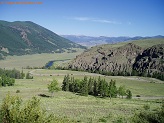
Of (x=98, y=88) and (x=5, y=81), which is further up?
(x=98, y=88)

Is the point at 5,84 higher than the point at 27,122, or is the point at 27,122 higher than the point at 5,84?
the point at 27,122

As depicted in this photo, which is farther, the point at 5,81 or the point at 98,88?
the point at 5,81

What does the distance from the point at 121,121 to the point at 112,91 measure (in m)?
59.4

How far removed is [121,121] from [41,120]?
30500 mm

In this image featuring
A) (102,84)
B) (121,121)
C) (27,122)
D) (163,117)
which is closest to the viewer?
(27,122)

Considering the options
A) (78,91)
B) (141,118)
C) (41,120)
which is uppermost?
(41,120)

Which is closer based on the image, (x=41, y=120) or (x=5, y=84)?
(x=41, y=120)

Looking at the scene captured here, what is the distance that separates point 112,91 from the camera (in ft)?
352

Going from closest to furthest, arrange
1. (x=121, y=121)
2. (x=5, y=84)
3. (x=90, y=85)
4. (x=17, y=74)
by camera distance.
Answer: (x=121, y=121)
(x=90, y=85)
(x=5, y=84)
(x=17, y=74)

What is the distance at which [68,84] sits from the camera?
12419cm

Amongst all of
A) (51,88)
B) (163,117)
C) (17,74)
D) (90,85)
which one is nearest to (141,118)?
(163,117)

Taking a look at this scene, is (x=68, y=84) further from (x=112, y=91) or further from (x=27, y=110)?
→ (x=27, y=110)

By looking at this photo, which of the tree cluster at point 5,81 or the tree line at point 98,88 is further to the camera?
the tree cluster at point 5,81

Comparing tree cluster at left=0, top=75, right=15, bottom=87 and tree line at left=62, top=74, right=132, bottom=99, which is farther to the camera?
tree cluster at left=0, top=75, right=15, bottom=87
